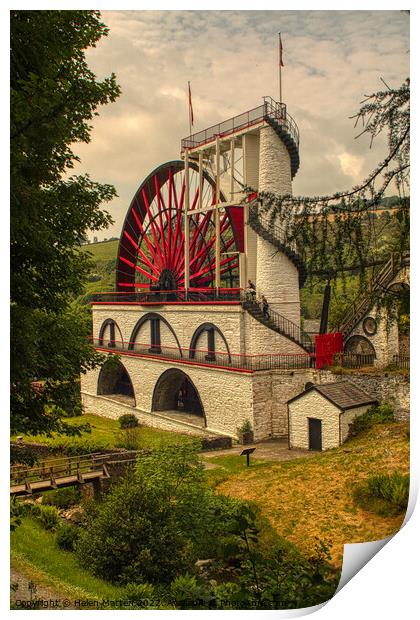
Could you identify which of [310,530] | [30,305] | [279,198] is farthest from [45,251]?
[310,530]

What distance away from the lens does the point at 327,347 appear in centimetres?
971

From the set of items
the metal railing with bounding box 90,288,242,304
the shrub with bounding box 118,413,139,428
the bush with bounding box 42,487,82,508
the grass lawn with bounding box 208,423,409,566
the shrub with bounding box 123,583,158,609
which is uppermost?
the metal railing with bounding box 90,288,242,304

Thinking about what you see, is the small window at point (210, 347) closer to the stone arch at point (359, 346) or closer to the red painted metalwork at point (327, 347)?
the red painted metalwork at point (327, 347)

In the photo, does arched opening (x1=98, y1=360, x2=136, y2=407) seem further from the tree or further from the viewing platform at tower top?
the viewing platform at tower top

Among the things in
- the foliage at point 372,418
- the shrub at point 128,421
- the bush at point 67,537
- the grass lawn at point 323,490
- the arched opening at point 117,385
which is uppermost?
the arched opening at point 117,385

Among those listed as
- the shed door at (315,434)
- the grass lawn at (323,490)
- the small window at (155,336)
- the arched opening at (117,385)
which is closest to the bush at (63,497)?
the arched opening at (117,385)

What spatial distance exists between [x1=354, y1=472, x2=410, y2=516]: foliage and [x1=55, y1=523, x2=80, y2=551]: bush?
3.68 m

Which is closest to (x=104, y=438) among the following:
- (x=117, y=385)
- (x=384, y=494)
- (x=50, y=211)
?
(x=117, y=385)

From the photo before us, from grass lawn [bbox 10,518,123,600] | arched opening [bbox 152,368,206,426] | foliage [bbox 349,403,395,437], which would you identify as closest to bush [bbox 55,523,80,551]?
grass lawn [bbox 10,518,123,600]

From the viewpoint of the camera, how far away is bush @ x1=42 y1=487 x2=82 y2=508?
26.8 ft

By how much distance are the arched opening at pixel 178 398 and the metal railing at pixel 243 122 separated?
4340 millimetres

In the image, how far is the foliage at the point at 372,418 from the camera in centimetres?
861
